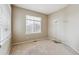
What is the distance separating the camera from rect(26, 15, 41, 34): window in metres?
4.22

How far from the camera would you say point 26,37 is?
403cm

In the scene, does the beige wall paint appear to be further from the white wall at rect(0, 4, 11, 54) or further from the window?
the white wall at rect(0, 4, 11, 54)

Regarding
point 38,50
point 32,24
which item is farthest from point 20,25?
point 38,50

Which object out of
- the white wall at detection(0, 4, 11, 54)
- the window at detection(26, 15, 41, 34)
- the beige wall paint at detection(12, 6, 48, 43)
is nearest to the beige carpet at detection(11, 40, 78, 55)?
the beige wall paint at detection(12, 6, 48, 43)

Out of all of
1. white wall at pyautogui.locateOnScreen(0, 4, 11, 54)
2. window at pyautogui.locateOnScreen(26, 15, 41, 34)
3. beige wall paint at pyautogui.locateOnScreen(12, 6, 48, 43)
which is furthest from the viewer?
window at pyautogui.locateOnScreen(26, 15, 41, 34)

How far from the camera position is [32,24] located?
15.0 ft

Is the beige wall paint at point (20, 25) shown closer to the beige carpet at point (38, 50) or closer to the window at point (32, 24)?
the window at point (32, 24)

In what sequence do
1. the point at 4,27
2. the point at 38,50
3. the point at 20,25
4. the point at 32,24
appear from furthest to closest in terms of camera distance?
the point at 32,24
the point at 20,25
the point at 38,50
the point at 4,27

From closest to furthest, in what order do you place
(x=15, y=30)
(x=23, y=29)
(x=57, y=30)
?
1. (x=15, y=30)
2. (x=23, y=29)
3. (x=57, y=30)

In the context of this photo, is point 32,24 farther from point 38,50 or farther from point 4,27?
point 4,27

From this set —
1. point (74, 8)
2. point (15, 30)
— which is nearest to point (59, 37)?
point (74, 8)
